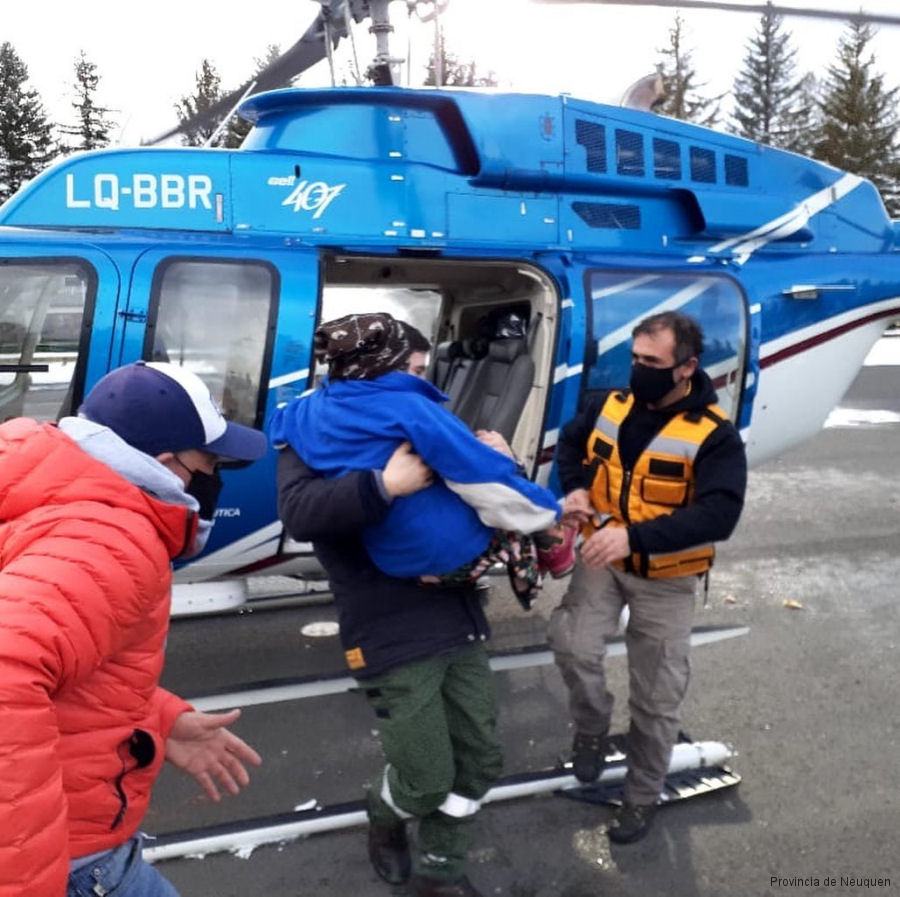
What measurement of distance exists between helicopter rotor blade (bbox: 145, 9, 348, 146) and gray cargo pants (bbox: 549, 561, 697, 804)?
11.7 feet

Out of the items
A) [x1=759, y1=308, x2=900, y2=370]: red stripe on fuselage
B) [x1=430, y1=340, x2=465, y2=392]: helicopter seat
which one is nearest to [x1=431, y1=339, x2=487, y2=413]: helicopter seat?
[x1=430, y1=340, x2=465, y2=392]: helicopter seat

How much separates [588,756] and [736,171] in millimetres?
3509

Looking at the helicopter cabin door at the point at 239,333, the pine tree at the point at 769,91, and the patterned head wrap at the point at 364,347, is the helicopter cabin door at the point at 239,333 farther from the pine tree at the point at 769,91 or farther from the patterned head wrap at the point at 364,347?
the pine tree at the point at 769,91

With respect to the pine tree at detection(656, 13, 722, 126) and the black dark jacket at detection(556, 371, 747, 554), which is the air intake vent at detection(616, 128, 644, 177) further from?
the pine tree at detection(656, 13, 722, 126)

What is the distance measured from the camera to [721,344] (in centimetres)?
459

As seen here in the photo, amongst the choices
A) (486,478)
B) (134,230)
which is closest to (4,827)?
(486,478)

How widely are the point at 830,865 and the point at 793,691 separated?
1.30 metres

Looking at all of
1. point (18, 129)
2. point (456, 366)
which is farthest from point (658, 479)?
point (18, 129)

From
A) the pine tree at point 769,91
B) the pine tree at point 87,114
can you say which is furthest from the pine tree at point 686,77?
the pine tree at point 87,114

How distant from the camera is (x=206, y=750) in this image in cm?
184

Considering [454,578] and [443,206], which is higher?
[443,206]

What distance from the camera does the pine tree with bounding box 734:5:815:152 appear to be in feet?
128

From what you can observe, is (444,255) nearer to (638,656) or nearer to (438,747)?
(638,656)

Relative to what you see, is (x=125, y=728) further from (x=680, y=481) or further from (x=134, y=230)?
(x=134, y=230)
